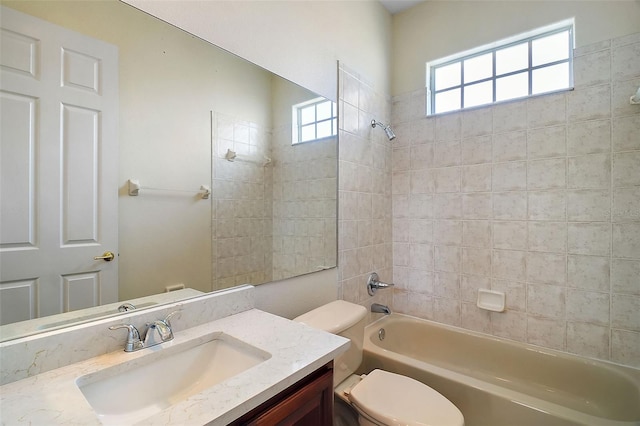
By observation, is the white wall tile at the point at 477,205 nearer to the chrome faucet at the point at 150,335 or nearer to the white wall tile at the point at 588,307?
the white wall tile at the point at 588,307

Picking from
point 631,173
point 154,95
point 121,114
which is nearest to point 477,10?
point 631,173

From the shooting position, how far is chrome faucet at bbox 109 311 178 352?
0.87 meters

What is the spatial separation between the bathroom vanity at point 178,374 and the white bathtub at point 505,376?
0.93 metres

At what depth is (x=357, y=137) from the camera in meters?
2.03

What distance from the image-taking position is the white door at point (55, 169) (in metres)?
0.75

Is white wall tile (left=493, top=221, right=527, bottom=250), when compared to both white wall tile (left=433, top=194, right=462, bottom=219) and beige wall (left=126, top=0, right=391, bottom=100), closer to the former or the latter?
white wall tile (left=433, top=194, right=462, bottom=219)

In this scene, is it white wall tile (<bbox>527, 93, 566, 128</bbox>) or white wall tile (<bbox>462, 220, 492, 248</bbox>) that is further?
white wall tile (<bbox>462, 220, 492, 248</bbox>)

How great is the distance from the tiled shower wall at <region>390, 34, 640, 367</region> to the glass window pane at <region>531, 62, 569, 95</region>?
0.11m

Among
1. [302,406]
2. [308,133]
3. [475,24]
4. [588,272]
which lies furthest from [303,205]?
[475,24]

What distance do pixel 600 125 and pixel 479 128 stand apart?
0.63 meters

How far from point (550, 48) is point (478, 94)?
0.46 m

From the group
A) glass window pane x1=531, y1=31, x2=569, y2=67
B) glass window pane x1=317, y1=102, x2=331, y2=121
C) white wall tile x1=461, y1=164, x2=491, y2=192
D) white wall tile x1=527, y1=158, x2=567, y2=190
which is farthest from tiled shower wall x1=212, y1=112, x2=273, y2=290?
glass window pane x1=531, y1=31, x2=569, y2=67

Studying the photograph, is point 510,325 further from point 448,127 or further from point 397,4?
point 397,4

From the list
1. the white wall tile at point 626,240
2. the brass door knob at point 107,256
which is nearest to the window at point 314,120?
the brass door knob at point 107,256
